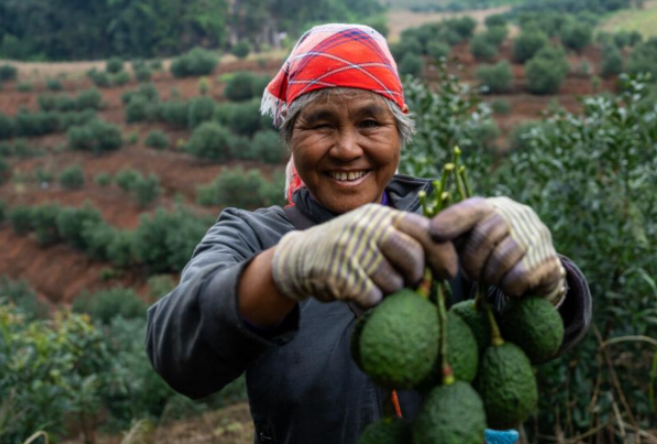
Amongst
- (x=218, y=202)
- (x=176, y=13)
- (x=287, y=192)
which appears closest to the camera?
(x=287, y=192)

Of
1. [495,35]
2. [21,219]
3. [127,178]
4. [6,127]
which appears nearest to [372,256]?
[21,219]

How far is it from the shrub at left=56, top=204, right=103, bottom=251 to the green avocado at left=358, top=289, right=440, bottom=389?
1814 centimetres

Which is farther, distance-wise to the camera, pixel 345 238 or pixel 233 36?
pixel 233 36

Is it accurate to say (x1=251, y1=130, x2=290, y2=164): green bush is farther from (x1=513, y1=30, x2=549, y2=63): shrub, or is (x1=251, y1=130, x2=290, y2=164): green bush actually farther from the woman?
the woman

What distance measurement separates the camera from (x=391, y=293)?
120 cm

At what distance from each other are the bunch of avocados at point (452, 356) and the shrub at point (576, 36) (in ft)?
89.6

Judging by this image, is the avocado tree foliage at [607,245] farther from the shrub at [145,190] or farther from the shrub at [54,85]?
the shrub at [54,85]

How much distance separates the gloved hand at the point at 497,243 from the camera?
119 centimetres

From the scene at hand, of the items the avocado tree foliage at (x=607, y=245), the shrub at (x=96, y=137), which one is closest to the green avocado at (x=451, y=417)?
the avocado tree foliage at (x=607, y=245)

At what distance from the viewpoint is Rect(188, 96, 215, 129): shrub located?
24.8 m

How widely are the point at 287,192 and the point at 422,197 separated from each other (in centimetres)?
111

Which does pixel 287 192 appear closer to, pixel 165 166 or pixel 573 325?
pixel 573 325

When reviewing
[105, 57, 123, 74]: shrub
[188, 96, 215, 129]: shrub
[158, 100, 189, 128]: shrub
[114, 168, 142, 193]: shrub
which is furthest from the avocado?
[105, 57, 123, 74]: shrub

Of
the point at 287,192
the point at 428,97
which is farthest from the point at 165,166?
the point at 287,192
